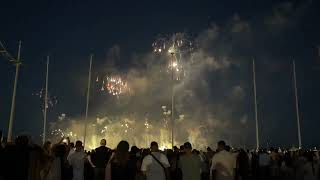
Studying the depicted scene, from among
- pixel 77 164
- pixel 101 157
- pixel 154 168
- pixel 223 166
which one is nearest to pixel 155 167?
pixel 154 168

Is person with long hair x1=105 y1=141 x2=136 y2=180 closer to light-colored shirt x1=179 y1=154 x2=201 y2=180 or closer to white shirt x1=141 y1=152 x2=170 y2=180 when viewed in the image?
white shirt x1=141 y1=152 x2=170 y2=180

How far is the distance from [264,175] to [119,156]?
49.2ft

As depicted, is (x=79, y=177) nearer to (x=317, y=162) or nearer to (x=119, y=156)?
(x=119, y=156)

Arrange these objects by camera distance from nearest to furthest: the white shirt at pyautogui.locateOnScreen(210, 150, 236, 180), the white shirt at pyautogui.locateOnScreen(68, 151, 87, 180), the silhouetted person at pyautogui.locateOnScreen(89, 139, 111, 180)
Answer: the white shirt at pyautogui.locateOnScreen(210, 150, 236, 180), the silhouetted person at pyautogui.locateOnScreen(89, 139, 111, 180), the white shirt at pyautogui.locateOnScreen(68, 151, 87, 180)

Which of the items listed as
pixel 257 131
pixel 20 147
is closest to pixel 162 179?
pixel 20 147

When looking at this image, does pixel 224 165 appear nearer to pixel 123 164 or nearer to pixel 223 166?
pixel 223 166

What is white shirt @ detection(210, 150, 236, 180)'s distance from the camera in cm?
1342

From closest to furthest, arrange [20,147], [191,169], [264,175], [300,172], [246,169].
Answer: [20,147] → [191,169] → [300,172] → [246,169] → [264,175]

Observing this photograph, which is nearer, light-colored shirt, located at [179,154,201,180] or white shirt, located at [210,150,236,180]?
light-colored shirt, located at [179,154,201,180]

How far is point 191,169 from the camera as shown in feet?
42.6

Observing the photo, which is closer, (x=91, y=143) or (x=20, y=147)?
(x=20, y=147)

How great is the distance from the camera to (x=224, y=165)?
44.0 ft

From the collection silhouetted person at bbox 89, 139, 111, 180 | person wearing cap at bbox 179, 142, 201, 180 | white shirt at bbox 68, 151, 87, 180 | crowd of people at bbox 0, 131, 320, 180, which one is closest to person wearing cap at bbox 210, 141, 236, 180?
crowd of people at bbox 0, 131, 320, 180

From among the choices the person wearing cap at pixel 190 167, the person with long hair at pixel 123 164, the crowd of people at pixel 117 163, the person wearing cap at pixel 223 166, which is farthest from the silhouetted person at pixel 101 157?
the person wearing cap at pixel 223 166
